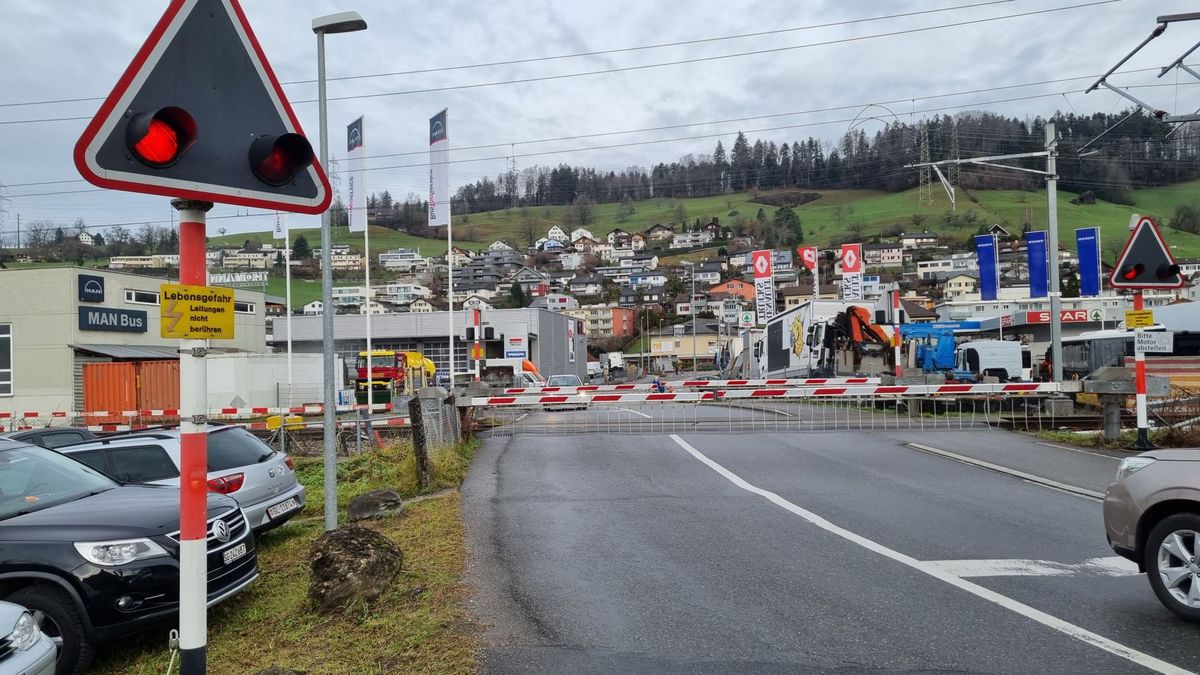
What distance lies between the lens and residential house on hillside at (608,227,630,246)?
509 feet

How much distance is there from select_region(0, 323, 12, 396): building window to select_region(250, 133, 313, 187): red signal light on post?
124 feet

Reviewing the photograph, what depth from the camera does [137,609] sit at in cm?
550

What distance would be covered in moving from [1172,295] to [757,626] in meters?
88.9

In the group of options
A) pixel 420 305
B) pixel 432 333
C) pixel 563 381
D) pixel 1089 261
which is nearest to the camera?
pixel 1089 261

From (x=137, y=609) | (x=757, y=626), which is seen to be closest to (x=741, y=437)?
(x=757, y=626)

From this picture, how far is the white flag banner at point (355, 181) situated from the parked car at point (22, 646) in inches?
957

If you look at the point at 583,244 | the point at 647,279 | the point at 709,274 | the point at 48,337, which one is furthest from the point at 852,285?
the point at 583,244

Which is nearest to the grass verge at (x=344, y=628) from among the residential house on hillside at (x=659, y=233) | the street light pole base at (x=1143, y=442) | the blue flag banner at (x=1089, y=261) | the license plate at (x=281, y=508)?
the license plate at (x=281, y=508)

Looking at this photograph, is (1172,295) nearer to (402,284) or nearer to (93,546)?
(402,284)

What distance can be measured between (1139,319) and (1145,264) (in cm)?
92

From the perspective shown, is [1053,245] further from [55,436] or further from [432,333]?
[432,333]

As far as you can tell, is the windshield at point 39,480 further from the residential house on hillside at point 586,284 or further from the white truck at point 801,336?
the residential house on hillside at point 586,284

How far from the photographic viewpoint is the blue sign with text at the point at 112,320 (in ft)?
114

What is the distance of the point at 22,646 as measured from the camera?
432 cm
